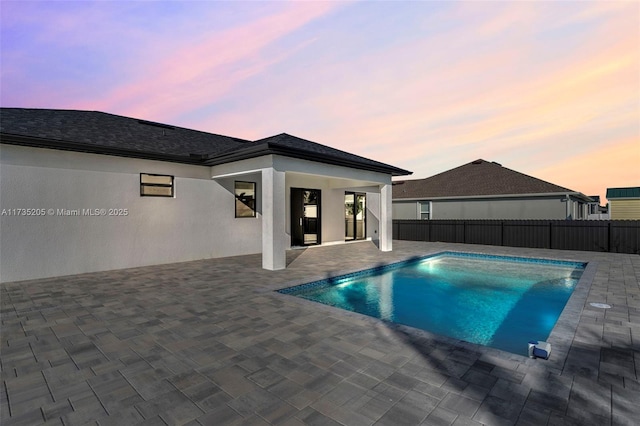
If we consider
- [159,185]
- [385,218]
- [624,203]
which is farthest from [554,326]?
[624,203]

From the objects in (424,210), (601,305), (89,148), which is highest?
(89,148)

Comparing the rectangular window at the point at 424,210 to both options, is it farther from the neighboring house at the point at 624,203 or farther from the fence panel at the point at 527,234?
the neighboring house at the point at 624,203

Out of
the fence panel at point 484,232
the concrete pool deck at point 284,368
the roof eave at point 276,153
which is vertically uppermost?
the roof eave at point 276,153

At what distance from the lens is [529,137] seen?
54.7ft

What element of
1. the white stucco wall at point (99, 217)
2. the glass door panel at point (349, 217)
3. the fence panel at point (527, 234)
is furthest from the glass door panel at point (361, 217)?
the white stucco wall at point (99, 217)

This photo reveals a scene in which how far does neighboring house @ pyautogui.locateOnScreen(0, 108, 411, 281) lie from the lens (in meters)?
7.43

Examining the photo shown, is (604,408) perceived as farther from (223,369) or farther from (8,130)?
(8,130)

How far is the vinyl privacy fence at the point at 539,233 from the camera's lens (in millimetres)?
12172

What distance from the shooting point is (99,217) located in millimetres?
8430

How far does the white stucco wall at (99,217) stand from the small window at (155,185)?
161 mm

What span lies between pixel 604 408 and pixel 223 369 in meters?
3.30

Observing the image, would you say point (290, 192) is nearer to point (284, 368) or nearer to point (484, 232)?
point (484, 232)

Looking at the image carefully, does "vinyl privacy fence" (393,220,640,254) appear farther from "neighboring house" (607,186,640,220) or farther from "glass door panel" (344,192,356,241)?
"neighboring house" (607,186,640,220)

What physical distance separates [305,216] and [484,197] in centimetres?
1110
